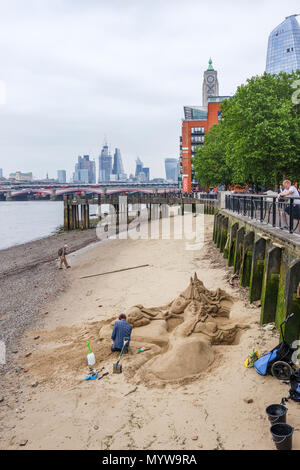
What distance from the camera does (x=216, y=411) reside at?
19.7 ft

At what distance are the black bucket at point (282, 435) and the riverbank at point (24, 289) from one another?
Result: 6.98m

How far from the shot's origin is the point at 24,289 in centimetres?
1834

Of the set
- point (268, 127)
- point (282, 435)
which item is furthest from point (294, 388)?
point (268, 127)

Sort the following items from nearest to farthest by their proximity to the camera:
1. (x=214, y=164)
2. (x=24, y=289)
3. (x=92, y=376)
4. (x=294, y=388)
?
(x=294, y=388)
(x=92, y=376)
(x=24, y=289)
(x=214, y=164)

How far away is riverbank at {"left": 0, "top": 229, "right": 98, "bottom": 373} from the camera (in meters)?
12.4

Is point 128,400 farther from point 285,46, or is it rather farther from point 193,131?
point 285,46

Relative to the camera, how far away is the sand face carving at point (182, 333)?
754cm

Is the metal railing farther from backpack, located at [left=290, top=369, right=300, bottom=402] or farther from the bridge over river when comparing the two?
the bridge over river

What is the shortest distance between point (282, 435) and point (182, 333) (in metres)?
4.07

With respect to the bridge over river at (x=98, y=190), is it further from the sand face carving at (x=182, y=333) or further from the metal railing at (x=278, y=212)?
the sand face carving at (x=182, y=333)

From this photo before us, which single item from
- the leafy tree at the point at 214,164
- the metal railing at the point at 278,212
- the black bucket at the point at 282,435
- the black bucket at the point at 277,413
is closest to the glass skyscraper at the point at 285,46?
the leafy tree at the point at 214,164

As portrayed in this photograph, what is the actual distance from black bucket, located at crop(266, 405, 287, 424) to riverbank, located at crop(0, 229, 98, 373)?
682 centimetres

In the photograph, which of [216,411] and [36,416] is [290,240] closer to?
[216,411]

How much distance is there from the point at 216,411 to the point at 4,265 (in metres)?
24.1
